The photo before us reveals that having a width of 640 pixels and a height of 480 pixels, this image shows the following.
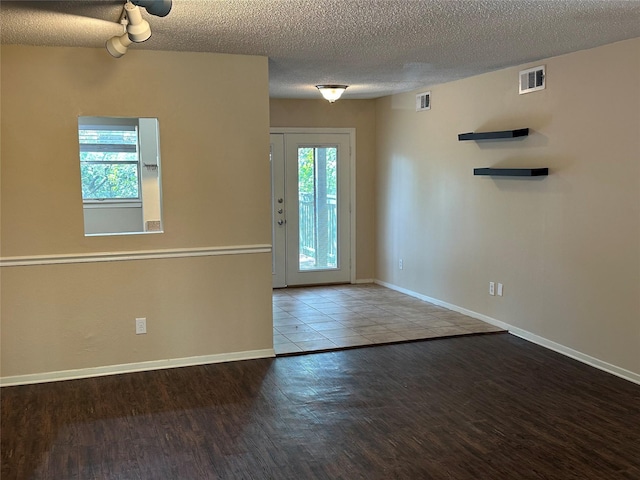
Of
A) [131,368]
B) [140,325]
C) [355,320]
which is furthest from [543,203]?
[131,368]

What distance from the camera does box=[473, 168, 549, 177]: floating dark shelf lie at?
4.70 meters

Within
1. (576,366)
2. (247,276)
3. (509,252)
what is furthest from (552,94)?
(247,276)

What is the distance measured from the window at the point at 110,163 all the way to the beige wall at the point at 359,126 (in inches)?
65.6

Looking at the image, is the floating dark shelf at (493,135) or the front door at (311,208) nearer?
the floating dark shelf at (493,135)

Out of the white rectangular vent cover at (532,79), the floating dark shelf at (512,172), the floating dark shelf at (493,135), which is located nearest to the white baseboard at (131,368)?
the floating dark shelf at (512,172)

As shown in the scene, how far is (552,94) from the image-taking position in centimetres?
467

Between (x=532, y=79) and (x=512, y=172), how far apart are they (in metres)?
0.75

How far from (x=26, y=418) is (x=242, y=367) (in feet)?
4.83

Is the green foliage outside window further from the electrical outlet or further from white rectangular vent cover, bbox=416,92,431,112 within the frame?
the electrical outlet

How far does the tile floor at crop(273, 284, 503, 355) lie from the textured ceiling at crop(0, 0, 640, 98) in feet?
7.39

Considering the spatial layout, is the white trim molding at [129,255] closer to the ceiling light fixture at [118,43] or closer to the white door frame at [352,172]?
the ceiling light fixture at [118,43]

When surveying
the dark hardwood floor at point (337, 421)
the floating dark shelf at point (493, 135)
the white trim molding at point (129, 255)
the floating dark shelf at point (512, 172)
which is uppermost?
the floating dark shelf at point (493, 135)

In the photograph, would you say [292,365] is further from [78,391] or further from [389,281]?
[389,281]

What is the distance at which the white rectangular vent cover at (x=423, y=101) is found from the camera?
248 inches
